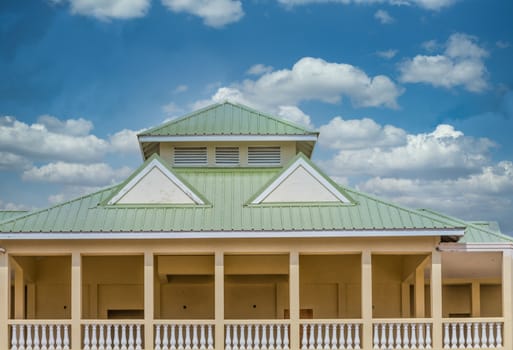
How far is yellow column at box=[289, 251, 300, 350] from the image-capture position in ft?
67.2

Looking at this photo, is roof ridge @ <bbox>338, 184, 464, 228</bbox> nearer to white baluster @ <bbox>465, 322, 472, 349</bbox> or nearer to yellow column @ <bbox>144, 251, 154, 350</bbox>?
white baluster @ <bbox>465, 322, 472, 349</bbox>

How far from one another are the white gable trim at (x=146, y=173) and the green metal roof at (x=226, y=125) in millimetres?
3000

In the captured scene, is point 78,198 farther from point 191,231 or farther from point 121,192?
point 191,231

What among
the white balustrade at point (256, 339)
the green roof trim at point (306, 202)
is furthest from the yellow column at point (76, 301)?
the green roof trim at point (306, 202)

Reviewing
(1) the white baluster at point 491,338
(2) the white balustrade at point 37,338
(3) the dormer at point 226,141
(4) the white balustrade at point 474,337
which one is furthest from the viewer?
(3) the dormer at point 226,141

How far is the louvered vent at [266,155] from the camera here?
2498 centimetres

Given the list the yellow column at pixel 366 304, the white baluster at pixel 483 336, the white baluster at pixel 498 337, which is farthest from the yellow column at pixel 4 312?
the white baluster at pixel 498 337

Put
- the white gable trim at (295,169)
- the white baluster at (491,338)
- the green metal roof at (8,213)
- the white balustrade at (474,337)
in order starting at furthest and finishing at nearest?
1. the green metal roof at (8,213)
2. the white gable trim at (295,169)
3. the white baluster at (491,338)
4. the white balustrade at (474,337)

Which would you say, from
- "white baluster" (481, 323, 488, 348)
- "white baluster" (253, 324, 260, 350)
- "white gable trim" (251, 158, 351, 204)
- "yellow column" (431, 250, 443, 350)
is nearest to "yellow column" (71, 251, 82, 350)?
"white baluster" (253, 324, 260, 350)

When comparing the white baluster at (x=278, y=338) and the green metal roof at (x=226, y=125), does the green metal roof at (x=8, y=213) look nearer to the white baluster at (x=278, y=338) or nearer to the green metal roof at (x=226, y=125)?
the green metal roof at (x=226, y=125)

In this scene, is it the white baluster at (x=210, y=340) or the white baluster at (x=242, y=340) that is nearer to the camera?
the white baluster at (x=210, y=340)

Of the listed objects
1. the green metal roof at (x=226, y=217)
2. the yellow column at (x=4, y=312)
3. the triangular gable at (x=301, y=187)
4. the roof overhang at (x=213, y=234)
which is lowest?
the yellow column at (x=4, y=312)

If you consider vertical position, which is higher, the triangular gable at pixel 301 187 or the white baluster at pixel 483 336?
the triangular gable at pixel 301 187

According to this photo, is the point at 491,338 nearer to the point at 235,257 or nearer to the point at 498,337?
the point at 498,337
